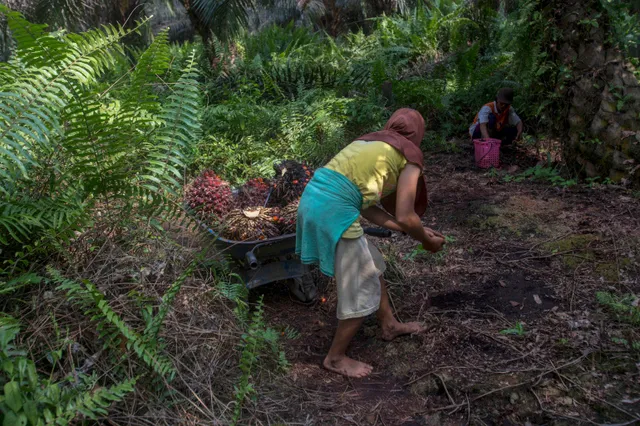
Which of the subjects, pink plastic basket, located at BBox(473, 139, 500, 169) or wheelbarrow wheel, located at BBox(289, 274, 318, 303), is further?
pink plastic basket, located at BBox(473, 139, 500, 169)

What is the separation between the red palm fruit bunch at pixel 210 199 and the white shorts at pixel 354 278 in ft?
4.45

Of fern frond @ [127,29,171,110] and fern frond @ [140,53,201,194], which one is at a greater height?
fern frond @ [127,29,171,110]

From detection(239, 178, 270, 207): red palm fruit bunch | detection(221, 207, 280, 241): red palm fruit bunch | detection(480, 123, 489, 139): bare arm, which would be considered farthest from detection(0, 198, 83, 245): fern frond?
detection(480, 123, 489, 139): bare arm

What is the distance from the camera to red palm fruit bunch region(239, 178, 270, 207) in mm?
4445

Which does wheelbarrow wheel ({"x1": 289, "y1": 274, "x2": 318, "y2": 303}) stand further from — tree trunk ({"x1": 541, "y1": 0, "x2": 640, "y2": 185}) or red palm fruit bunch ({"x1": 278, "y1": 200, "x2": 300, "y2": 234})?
tree trunk ({"x1": 541, "y1": 0, "x2": 640, "y2": 185})

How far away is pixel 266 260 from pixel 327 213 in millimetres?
1066

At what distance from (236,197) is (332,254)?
5.32ft

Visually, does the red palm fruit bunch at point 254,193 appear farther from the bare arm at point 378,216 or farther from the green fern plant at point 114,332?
the green fern plant at point 114,332

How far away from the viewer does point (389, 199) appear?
3.55 m

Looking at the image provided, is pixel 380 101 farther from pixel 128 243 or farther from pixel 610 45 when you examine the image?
pixel 128 243

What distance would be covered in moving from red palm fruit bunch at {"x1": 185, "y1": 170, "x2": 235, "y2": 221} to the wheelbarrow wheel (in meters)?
0.78

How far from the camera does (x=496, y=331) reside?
3508mm

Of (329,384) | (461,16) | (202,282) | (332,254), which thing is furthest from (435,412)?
(461,16)

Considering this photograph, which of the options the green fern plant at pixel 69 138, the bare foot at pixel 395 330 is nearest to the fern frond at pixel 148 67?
the green fern plant at pixel 69 138
